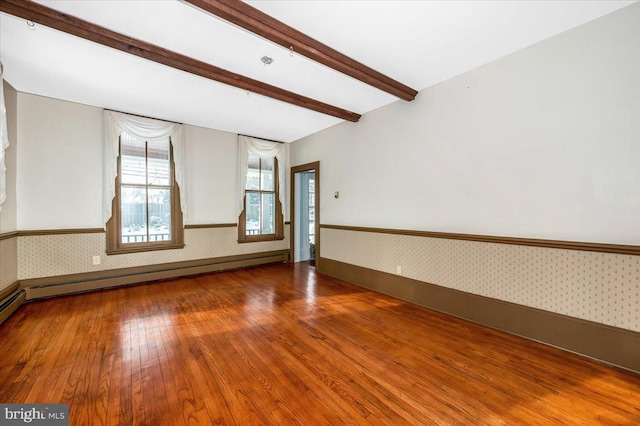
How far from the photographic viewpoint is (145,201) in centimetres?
446

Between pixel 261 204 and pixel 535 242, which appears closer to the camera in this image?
pixel 535 242

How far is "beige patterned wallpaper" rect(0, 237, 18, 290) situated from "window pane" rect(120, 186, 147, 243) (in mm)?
1161

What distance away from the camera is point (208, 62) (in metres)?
2.80

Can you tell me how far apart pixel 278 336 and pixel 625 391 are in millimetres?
2543

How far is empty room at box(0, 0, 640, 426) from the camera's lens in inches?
72.0

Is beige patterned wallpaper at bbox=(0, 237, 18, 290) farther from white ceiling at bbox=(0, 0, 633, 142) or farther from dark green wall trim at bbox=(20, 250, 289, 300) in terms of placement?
white ceiling at bbox=(0, 0, 633, 142)

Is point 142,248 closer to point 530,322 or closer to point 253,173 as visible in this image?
point 253,173

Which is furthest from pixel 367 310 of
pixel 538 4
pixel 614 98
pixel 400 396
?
pixel 538 4

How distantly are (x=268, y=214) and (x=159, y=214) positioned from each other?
82.8 inches

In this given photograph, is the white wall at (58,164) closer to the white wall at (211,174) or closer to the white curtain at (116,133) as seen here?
the white curtain at (116,133)

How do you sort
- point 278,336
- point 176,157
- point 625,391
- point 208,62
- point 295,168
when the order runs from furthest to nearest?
point 295,168 < point 176,157 < point 208,62 < point 278,336 < point 625,391

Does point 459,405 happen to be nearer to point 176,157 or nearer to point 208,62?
point 208,62

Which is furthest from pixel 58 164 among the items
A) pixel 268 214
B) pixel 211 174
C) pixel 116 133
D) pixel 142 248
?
pixel 268 214

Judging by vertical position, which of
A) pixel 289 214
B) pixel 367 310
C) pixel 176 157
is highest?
pixel 176 157
